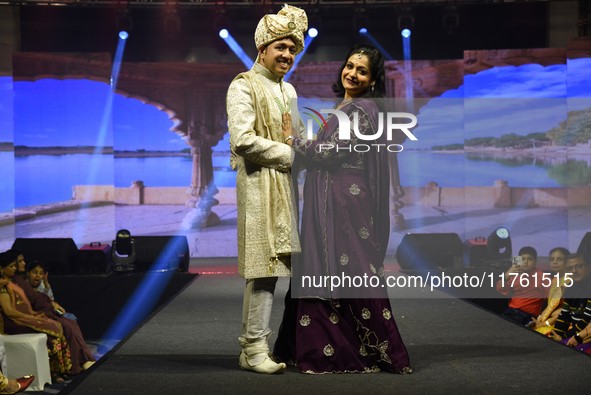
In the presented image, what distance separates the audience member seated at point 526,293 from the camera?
3762 millimetres

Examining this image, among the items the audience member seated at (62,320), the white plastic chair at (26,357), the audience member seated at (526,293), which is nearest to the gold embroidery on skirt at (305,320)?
the audience member seated at (526,293)

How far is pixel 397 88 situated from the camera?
7.04 m

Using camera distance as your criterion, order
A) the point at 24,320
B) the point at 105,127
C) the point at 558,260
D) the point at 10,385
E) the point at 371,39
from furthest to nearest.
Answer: the point at 105,127
the point at 371,39
the point at 24,320
the point at 558,260
the point at 10,385

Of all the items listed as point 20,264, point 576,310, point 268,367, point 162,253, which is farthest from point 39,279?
point 576,310

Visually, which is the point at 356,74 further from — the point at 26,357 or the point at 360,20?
the point at 360,20

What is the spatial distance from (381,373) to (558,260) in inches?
96.0

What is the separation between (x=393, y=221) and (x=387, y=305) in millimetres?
5079

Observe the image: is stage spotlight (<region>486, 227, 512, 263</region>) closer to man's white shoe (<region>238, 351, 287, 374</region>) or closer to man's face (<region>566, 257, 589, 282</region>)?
man's face (<region>566, 257, 589, 282</region>)

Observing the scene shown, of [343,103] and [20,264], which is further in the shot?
[20,264]

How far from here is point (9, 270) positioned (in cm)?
479

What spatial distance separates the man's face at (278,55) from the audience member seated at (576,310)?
2.31 meters

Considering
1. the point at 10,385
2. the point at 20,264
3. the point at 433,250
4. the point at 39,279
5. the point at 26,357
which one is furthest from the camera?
the point at 433,250

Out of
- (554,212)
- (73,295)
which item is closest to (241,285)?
(73,295)

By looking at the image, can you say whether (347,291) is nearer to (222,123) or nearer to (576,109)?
(576,109)
